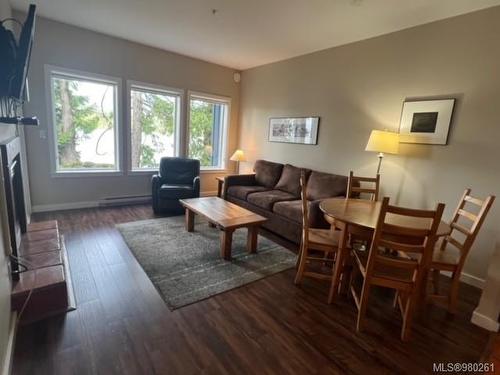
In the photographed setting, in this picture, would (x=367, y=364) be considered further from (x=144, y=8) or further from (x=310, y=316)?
(x=144, y=8)

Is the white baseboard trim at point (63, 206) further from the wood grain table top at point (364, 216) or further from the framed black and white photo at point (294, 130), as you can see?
the wood grain table top at point (364, 216)

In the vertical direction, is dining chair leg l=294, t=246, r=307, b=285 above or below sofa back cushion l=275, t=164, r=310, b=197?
below

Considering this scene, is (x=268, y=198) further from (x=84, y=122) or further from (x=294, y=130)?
(x=84, y=122)

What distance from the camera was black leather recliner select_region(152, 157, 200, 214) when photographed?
13.4 feet

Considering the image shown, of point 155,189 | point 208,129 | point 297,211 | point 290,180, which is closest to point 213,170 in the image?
point 208,129

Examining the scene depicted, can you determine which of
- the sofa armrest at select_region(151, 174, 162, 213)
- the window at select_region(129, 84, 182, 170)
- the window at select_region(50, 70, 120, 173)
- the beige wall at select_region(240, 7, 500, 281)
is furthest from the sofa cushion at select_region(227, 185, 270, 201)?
the window at select_region(50, 70, 120, 173)

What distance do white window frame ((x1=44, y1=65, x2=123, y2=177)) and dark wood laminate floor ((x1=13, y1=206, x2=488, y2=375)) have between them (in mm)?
2240

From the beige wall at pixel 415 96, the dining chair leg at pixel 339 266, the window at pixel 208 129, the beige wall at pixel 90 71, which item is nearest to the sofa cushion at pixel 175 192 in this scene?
the beige wall at pixel 90 71

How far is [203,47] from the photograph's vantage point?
418cm

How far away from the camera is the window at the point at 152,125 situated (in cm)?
452

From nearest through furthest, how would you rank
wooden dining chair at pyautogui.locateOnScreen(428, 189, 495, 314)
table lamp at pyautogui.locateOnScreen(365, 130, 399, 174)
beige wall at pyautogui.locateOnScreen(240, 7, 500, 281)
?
wooden dining chair at pyautogui.locateOnScreen(428, 189, 495, 314) < beige wall at pyautogui.locateOnScreen(240, 7, 500, 281) < table lamp at pyautogui.locateOnScreen(365, 130, 399, 174)

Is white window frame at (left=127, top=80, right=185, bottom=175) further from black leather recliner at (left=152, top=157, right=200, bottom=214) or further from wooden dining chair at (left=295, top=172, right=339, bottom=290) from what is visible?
wooden dining chair at (left=295, top=172, right=339, bottom=290)

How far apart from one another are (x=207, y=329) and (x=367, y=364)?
41.3 inches

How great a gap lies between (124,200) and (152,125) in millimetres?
1454
